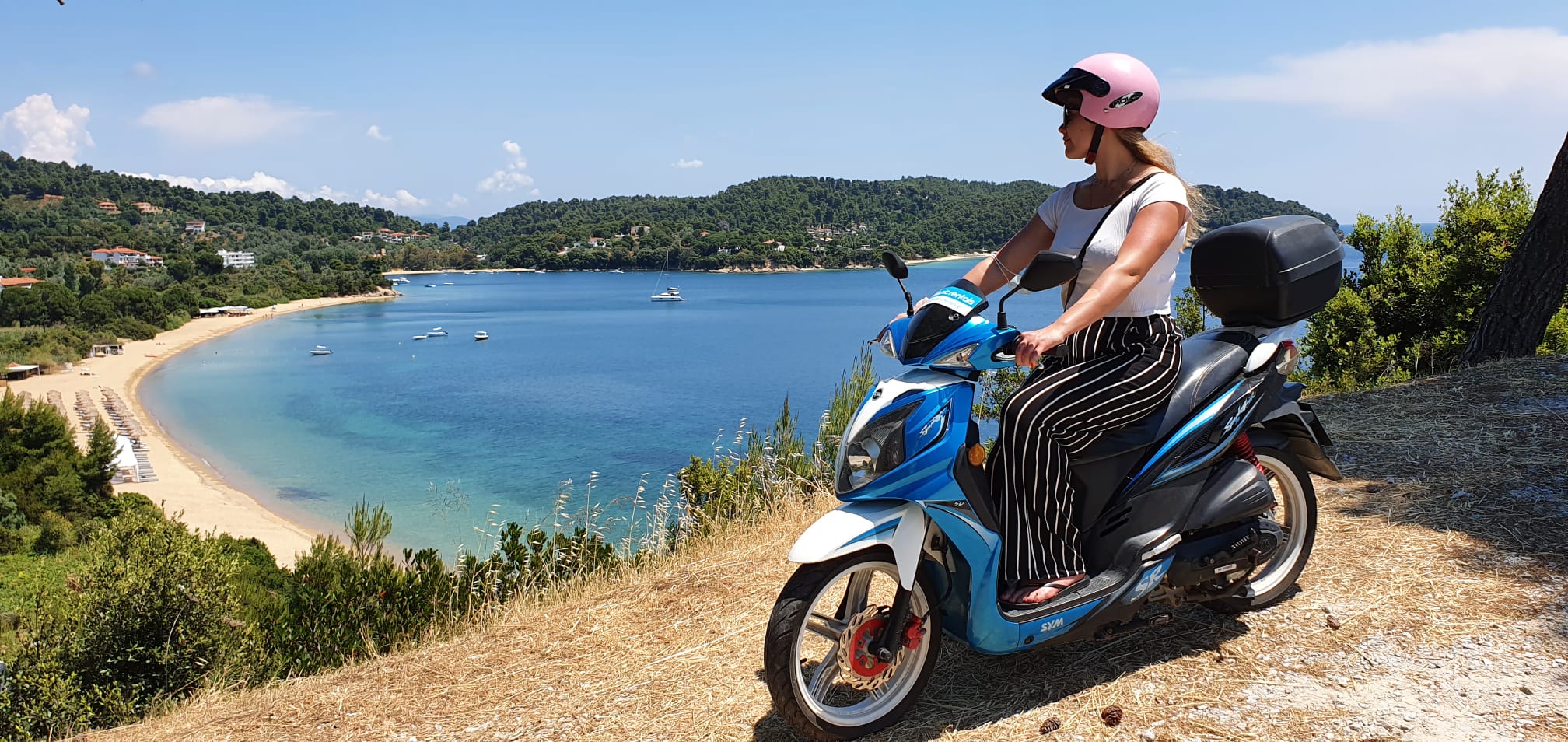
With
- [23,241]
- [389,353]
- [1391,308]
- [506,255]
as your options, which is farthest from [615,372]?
[506,255]

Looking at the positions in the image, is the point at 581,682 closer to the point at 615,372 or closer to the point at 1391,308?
the point at 1391,308

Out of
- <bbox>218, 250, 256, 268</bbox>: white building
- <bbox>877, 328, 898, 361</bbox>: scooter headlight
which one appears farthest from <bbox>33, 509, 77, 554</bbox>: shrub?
<bbox>218, 250, 256, 268</bbox>: white building

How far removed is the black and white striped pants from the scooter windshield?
1.03ft

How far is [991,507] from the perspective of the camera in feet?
9.21

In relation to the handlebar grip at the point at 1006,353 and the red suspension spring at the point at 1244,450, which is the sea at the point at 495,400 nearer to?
the red suspension spring at the point at 1244,450

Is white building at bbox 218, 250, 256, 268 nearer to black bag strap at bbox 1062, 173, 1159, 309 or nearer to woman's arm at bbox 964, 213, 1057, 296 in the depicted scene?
woman's arm at bbox 964, 213, 1057, 296

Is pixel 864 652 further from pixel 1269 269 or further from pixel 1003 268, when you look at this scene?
pixel 1269 269

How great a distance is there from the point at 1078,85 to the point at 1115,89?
0.11 meters

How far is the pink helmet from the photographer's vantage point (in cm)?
281

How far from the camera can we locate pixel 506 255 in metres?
175

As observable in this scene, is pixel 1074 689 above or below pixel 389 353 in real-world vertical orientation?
above

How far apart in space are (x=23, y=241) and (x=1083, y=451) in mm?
149169

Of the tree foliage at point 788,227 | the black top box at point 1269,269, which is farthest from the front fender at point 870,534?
the tree foliage at point 788,227

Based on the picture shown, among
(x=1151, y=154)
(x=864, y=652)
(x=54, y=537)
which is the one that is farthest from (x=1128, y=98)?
(x=54, y=537)
